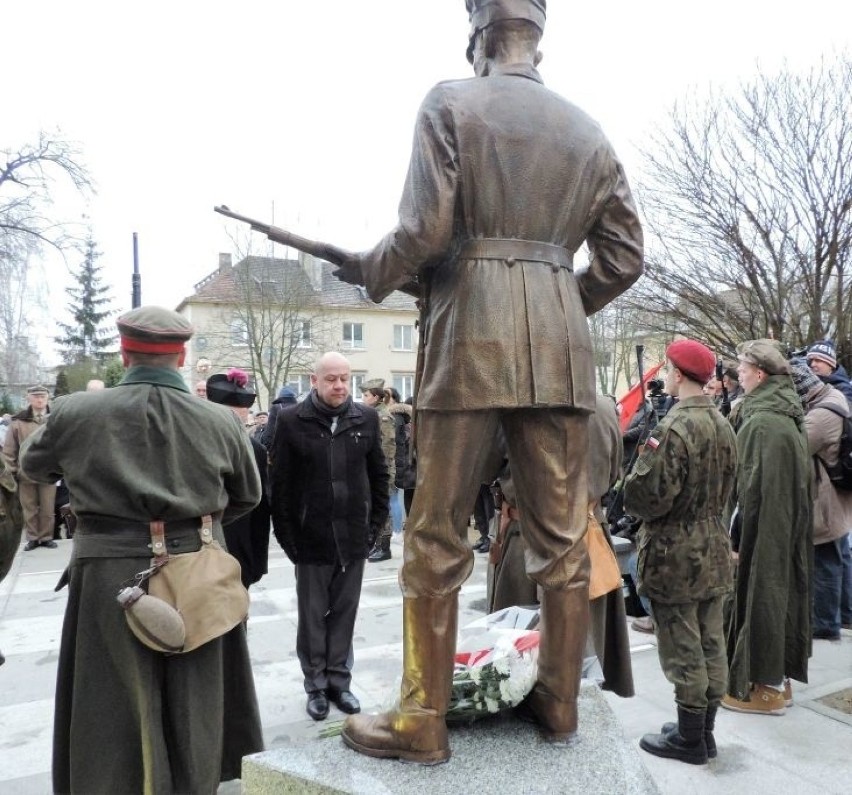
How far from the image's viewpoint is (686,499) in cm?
374

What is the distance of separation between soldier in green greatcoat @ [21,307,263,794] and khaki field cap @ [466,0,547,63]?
66.8 inches

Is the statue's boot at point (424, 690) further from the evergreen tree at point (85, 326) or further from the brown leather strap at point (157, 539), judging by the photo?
the evergreen tree at point (85, 326)

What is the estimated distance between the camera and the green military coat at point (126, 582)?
9.40 ft

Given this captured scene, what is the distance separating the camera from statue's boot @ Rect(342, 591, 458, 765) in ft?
7.87

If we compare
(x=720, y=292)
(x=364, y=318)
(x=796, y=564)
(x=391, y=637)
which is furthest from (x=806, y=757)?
(x=364, y=318)

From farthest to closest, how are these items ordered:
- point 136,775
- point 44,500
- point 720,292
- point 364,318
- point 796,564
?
point 364,318, point 720,292, point 44,500, point 796,564, point 136,775

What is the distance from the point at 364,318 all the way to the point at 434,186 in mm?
38813

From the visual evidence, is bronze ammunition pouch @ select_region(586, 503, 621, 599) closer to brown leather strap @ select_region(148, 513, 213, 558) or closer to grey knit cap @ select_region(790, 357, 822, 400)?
brown leather strap @ select_region(148, 513, 213, 558)

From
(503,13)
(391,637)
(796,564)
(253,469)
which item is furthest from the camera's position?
(391,637)

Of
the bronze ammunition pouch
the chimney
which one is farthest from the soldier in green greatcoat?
the chimney

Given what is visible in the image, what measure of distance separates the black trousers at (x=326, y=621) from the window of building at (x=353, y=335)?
35459 millimetres

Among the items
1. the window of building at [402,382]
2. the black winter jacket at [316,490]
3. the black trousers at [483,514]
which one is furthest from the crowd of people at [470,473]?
the window of building at [402,382]

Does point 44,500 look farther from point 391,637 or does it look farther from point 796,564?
point 796,564

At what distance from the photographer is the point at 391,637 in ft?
19.9
